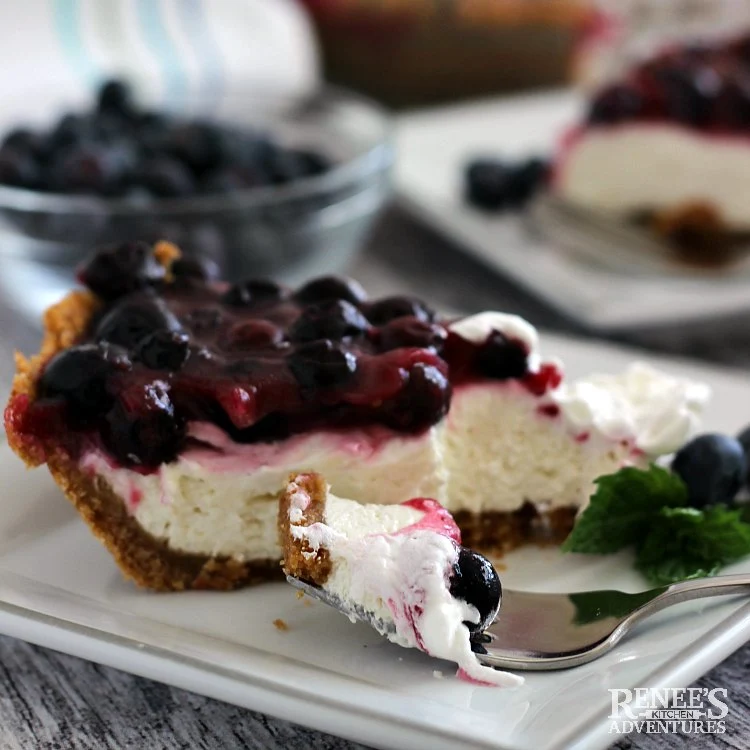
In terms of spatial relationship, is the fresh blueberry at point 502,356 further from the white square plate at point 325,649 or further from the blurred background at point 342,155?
the blurred background at point 342,155

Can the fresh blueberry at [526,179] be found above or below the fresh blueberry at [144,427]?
below

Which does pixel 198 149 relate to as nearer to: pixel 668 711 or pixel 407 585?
pixel 407 585

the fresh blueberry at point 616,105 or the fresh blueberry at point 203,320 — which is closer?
the fresh blueberry at point 203,320

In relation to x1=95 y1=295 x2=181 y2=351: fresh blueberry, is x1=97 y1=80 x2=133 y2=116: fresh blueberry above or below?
below

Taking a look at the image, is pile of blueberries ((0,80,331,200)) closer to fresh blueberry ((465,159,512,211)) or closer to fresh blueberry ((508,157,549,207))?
fresh blueberry ((465,159,512,211))

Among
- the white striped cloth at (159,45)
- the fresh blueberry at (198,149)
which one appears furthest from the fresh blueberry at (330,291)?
the white striped cloth at (159,45)

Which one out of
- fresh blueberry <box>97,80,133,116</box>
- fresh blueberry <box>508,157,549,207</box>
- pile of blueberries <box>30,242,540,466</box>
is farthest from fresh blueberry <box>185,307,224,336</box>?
fresh blueberry <box>508,157,549,207</box>
